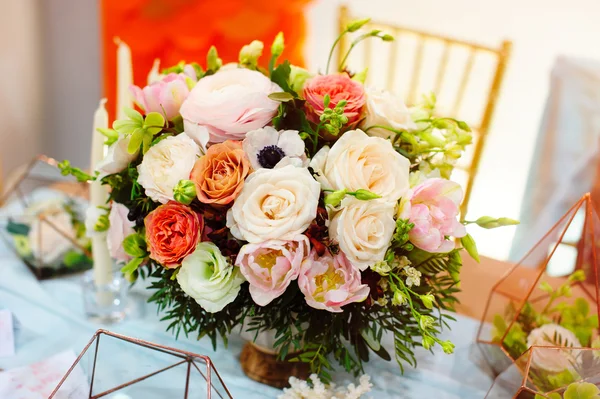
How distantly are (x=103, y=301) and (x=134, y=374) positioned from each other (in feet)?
0.91

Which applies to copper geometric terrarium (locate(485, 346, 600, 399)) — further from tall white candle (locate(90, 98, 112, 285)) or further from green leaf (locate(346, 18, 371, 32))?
tall white candle (locate(90, 98, 112, 285))

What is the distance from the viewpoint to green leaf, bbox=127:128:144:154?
643 millimetres

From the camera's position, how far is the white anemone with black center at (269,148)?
0.63 m

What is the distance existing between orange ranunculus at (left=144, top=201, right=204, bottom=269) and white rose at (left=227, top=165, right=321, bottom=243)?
5 centimetres

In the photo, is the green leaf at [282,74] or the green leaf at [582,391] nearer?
the green leaf at [582,391]

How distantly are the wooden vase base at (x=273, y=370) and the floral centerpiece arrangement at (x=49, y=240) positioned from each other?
41 cm

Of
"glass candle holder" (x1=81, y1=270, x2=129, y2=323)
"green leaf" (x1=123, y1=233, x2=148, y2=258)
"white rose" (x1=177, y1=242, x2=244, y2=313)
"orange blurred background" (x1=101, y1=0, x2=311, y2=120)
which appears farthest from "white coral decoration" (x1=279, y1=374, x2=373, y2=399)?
"orange blurred background" (x1=101, y1=0, x2=311, y2=120)

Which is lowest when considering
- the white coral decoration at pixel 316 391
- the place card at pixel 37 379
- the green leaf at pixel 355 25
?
the place card at pixel 37 379

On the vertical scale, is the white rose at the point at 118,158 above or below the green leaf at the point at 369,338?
above

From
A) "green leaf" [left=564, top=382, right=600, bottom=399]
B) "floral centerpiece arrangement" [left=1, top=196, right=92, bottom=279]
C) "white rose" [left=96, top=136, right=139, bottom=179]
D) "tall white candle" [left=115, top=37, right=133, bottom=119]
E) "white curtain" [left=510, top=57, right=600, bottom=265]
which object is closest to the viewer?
"green leaf" [left=564, top=382, right=600, bottom=399]

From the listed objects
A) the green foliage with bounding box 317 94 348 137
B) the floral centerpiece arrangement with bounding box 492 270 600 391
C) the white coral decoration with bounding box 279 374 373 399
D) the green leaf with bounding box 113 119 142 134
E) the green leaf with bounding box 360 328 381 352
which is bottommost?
the white coral decoration with bounding box 279 374 373 399

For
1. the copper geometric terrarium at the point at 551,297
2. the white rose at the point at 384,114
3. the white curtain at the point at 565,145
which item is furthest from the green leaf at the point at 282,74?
the white curtain at the point at 565,145

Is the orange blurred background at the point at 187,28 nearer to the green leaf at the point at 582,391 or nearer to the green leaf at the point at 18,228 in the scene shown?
the green leaf at the point at 18,228

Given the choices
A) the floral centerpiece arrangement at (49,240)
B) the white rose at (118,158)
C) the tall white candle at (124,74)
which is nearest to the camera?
the white rose at (118,158)
